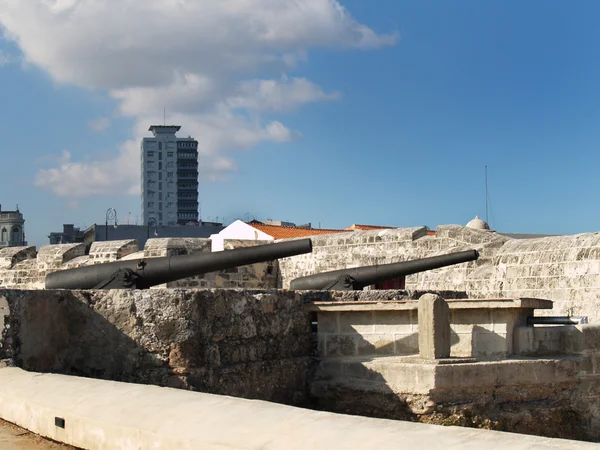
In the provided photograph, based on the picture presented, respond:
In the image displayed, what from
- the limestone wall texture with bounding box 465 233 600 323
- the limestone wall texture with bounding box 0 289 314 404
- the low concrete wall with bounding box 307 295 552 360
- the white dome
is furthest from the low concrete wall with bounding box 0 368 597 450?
the white dome

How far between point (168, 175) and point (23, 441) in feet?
369

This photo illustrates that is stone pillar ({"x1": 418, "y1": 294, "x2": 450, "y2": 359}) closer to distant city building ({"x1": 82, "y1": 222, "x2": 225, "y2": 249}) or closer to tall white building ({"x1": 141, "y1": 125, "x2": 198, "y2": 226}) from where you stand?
distant city building ({"x1": 82, "y1": 222, "x2": 225, "y2": 249})

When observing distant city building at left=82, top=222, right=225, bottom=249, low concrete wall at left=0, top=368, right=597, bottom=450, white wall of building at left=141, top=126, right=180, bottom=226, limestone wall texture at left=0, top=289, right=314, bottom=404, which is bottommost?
low concrete wall at left=0, top=368, right=597, bottom=450

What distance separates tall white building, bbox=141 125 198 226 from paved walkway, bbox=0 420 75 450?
110377 mm

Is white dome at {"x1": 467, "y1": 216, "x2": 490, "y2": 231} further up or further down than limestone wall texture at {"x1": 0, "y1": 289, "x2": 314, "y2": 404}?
further up

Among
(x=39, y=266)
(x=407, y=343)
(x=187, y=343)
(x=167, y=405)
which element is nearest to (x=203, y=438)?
(x=167, y=405)

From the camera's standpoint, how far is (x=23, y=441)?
3348 millimetres

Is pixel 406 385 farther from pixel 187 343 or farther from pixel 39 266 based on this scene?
pixel 39 266

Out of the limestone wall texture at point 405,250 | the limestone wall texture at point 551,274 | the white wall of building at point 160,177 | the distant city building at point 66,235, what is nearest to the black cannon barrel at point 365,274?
the limestone wall texture at point 551,274

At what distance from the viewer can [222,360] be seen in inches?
215

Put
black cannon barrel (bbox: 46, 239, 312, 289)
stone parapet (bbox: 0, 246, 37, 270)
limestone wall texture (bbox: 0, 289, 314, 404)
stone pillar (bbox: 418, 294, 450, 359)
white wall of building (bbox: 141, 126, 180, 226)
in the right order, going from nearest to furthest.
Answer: limestone wall texture (bbox: 0, 289, 314, 404) → stone pillar (bbox: 418, 294, 450, 359) → black cannon barrel (bbox: 46, 239, 312, 289) → stone parapet (bbox: 0, 246, 37, 270) → white wall of building (bbox: 141, 126, 180, 226)

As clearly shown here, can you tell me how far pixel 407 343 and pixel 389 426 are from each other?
3.79 meters

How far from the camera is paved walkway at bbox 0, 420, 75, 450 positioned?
327 cm

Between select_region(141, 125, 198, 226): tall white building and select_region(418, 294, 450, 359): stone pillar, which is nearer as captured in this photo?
select_region(418, 294, 450, 359): stone pillar
